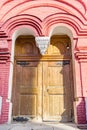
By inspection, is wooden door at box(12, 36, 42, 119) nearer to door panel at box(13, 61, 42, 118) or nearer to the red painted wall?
door panel at box(13, 61, 42, 118)

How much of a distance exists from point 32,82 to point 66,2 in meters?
2.23

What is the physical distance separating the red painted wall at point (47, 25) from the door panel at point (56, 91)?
42 centimetres

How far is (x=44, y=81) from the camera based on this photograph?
5.32 metres

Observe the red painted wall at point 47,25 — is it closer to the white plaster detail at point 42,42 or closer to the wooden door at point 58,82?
the white plaster detail at point 42,42

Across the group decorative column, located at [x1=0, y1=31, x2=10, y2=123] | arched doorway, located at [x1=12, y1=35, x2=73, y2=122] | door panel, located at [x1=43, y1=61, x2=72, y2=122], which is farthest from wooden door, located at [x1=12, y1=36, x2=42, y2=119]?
decorative column, located at [x1=0, y1=31, x2=10, y2=123]

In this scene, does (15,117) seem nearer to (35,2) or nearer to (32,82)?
(32,82)

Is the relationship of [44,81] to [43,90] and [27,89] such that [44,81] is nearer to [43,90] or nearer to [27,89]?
[43,90]

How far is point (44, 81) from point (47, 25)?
1400mm

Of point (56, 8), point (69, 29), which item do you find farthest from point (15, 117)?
point (56, 8)

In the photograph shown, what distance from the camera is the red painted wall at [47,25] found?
4.73 meters

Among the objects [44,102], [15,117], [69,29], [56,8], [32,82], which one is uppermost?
[56,8]

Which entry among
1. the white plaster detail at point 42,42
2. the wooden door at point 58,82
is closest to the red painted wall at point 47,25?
the white plaster detail at point 42,42

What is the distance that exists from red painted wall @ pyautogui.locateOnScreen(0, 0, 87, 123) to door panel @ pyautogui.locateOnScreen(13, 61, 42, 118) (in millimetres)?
442

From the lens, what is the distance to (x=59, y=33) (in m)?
5.55
